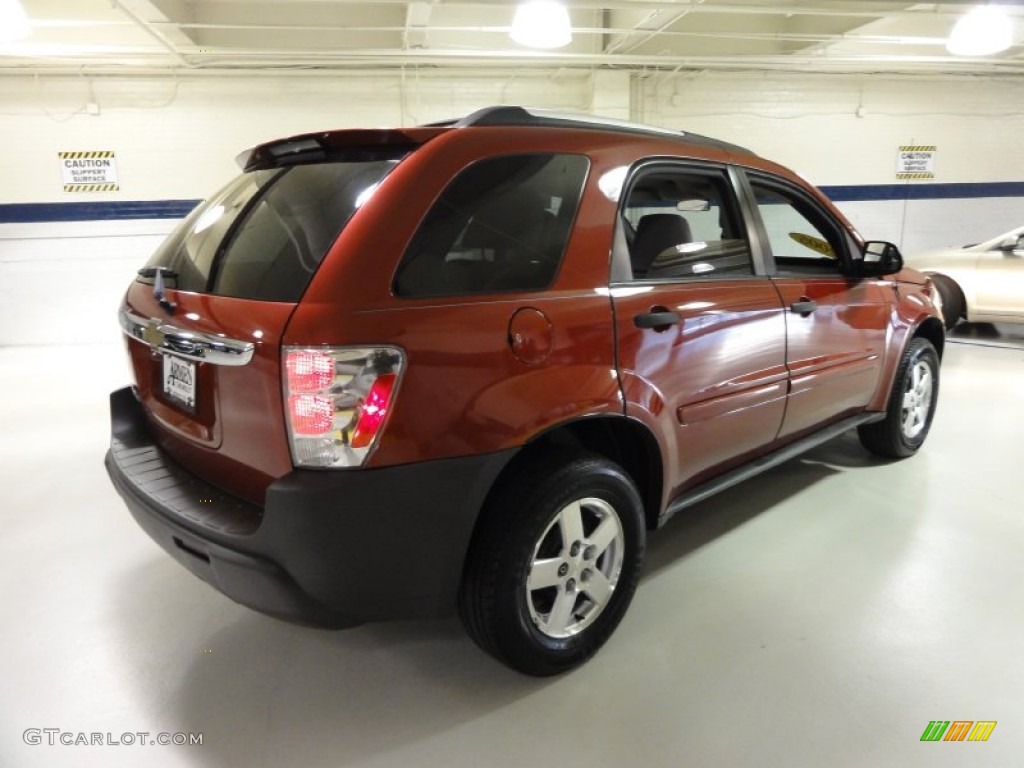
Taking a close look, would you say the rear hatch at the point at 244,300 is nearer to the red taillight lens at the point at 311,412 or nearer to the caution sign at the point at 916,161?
the red taillight lens at the point at 311,412

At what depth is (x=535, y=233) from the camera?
5.55 ft

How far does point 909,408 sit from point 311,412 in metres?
3.21

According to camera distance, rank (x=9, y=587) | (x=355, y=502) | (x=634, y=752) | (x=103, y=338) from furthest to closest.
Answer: (x=103, y=338), (x=9, y=587), (x=634, y=752), (x=355, y=502)

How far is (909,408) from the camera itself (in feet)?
10.9

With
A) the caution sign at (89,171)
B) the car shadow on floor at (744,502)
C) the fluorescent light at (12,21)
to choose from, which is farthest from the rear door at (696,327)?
the caution sign at (89,171)

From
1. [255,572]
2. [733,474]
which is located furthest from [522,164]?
[733,474]

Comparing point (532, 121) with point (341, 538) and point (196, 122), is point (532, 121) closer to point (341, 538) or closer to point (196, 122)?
point (341, 538)

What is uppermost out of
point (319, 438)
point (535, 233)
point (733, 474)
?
point (535, 233)

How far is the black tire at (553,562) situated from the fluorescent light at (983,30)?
6498mm

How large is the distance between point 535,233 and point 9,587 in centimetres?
232

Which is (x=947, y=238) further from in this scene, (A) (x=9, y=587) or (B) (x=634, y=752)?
(A) (x=9, y=587)

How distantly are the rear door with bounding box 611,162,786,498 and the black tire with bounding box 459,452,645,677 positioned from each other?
10.0 inches

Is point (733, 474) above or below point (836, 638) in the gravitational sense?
above

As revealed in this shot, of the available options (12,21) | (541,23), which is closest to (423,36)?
(541,23)
